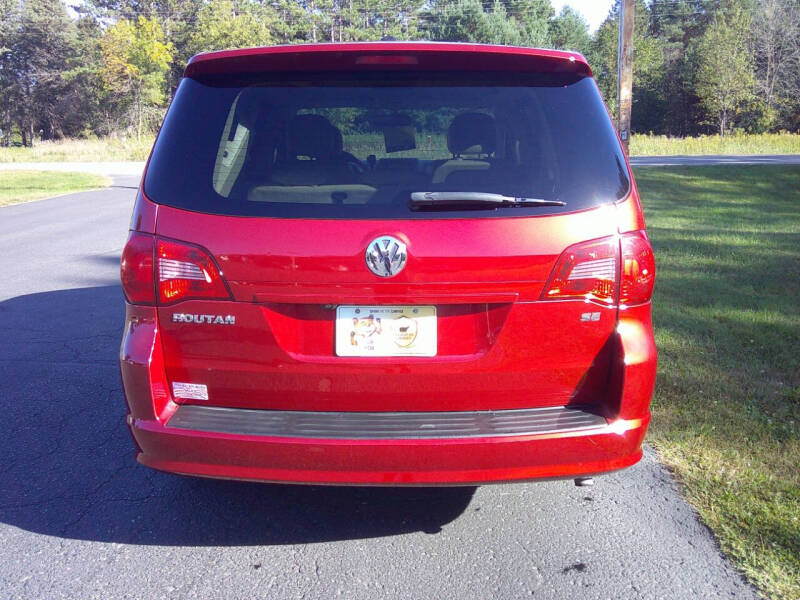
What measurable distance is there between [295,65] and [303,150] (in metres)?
0.32

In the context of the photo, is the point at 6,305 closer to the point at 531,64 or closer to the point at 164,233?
the point at 164,233

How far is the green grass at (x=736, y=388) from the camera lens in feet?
9.98

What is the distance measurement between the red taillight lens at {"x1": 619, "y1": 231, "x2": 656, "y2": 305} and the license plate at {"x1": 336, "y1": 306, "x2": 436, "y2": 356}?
0.69 metres

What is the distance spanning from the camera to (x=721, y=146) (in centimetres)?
3706

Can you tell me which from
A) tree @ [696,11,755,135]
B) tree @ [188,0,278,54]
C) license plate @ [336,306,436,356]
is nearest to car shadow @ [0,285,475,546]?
license plate @ [336,306,436,356]

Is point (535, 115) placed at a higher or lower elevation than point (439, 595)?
Result: higher

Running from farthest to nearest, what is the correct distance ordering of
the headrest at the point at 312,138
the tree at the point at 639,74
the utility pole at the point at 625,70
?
the tree at the point at 639,74 < the utility pole at the point at 625,70 < the headrest at the point at 312,138

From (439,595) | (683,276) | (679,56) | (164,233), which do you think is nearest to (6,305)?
(164,233)

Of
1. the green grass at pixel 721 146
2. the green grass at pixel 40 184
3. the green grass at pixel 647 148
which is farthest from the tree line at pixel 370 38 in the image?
the green grass at pixel 40 184

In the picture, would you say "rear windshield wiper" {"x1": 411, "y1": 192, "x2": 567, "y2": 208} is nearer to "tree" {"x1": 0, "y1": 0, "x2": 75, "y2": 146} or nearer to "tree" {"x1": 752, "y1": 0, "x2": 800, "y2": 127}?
"tree" {"x1": 752, "y1": 0, "x2": 800, "y2": 127}

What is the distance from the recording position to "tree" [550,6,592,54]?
65938 mm

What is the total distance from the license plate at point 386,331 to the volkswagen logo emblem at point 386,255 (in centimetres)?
14

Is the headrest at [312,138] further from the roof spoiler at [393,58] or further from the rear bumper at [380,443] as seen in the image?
the rear bumper at [380,443]

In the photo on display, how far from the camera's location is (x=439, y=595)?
265 cm
